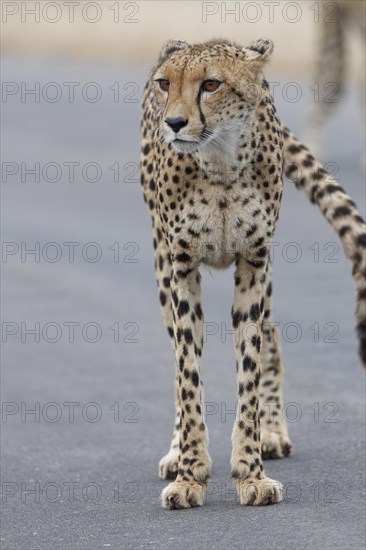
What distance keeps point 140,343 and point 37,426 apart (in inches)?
62.4

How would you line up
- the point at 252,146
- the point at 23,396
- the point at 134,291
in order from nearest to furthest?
the point at 252,146 → the point at 23,396 → the point at 134,291

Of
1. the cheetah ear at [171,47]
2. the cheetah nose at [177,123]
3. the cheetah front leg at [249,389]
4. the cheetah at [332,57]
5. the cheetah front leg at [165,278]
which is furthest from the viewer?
the cheetah at [332,57]

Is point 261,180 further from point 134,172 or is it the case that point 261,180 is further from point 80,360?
point 134,172

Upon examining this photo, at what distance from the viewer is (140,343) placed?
8750mm

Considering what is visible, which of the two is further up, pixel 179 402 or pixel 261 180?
pixel 261 180

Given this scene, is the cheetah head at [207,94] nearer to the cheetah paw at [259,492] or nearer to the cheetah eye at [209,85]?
the cheetah eye at [209,85]

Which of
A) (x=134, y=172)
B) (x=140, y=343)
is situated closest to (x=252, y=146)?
(x=140, y=343)

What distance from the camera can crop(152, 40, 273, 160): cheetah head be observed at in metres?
5.39

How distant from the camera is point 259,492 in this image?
218 inches

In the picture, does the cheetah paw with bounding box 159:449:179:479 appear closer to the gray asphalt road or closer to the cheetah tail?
the gray asphalt road

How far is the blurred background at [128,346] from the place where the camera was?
554 centimetres

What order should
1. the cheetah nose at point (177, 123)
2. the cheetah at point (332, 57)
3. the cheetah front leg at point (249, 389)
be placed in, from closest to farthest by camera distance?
the cheetah nose at point (177, 123), the cheetah front leg at point (249, 389), the cheetah at point (332, 57)

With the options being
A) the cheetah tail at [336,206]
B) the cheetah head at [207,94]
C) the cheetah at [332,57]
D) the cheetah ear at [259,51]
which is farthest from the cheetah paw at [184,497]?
Answer: the cheetah at [332,57]

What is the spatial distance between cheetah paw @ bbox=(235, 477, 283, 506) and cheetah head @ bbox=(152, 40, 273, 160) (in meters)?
1.12
